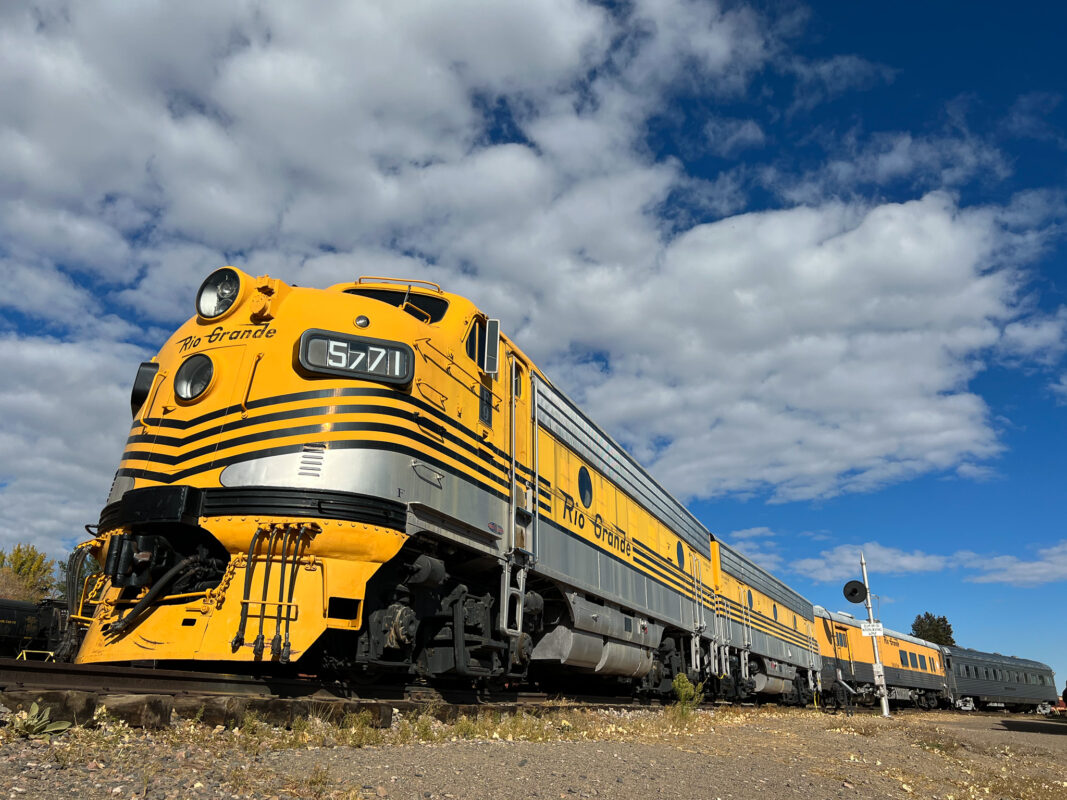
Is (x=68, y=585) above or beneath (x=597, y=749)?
above

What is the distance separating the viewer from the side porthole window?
35.9 feet

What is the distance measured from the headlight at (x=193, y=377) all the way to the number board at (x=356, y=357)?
3.71 feet

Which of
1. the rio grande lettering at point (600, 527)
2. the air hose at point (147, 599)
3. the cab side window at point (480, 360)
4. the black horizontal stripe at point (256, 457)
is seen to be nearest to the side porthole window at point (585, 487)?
the rio grande lettering at point (600, 527)

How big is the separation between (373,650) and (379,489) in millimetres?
1395

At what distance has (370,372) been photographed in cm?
668

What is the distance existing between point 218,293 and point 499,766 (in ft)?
17.6

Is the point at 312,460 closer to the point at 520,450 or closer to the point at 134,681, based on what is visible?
the point at 134,681

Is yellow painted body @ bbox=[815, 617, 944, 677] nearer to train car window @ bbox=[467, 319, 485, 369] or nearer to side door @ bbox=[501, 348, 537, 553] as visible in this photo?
side door @ bbox=[501, 348, 537, 553]

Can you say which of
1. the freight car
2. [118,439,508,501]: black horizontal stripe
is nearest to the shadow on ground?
[118,439,508,501]: black horizontal stripe

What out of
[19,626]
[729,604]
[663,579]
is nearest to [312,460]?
[663,579]

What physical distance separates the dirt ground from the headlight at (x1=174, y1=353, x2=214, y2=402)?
129 inches

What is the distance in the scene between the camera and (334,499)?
6.18 m

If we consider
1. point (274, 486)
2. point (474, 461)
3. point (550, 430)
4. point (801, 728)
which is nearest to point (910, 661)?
point (801, 728)

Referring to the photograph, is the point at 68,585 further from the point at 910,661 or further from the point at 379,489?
the point at 910,661
